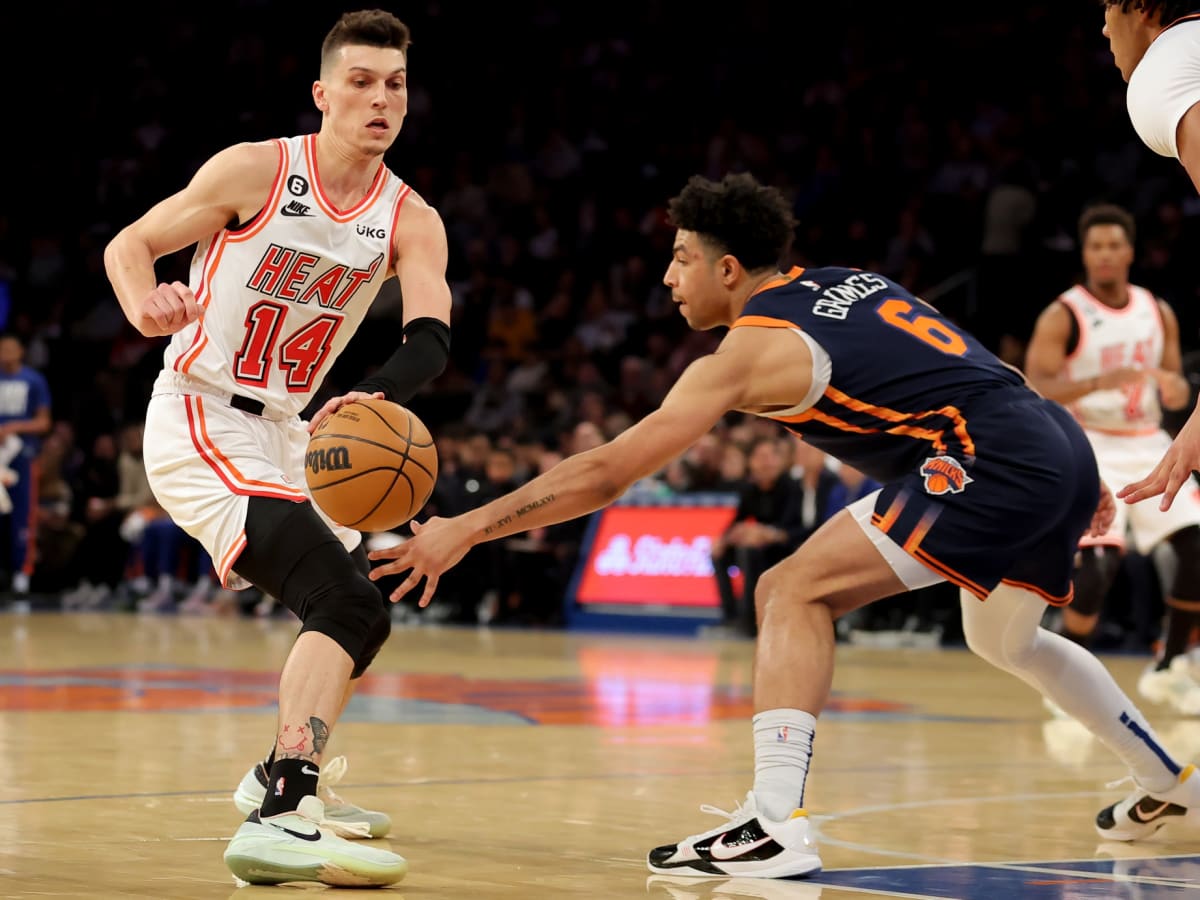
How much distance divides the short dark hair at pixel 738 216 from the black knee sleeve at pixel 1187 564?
5123 millimetres

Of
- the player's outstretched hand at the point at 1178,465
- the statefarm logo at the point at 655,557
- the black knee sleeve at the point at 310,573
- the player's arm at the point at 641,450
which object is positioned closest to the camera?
the player's outstretched hand at the point at 1178,465

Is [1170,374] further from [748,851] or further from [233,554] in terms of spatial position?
[233,554]

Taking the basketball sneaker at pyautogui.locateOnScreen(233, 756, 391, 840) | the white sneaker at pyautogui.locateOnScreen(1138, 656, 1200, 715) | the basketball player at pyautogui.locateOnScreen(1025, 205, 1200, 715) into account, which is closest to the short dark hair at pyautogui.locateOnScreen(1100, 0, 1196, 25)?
the basketball sneaker at pyautogui.locateOnScreen(233, 756, 391, 840)

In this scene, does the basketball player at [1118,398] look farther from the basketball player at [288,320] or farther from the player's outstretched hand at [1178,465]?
the player's outstretched hand at [1178,465]

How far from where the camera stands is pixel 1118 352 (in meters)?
9.30

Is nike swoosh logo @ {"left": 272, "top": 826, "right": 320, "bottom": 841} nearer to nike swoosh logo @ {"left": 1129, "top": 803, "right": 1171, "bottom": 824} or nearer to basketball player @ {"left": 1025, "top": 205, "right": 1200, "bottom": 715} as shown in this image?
nike swoosh logo @ {"left": 1129, "top": 803, "right": 1171, "bottom": 824}

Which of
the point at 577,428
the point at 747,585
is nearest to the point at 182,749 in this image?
the point at 747,585

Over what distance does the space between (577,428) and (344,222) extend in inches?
474

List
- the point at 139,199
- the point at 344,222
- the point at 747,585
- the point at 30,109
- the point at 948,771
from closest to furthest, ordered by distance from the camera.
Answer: the point at 344,222
the point at 948,771
the point at 747,585
the point at 139,199
the point at 30,109

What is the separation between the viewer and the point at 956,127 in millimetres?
19609

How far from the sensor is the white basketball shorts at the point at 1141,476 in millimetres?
9305

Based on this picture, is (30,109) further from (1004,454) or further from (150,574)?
(1004,454)

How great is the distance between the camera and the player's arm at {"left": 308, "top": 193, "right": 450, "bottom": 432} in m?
4.81

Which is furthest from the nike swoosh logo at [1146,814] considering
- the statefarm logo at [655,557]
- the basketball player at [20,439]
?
the basketball player at [20,439]
